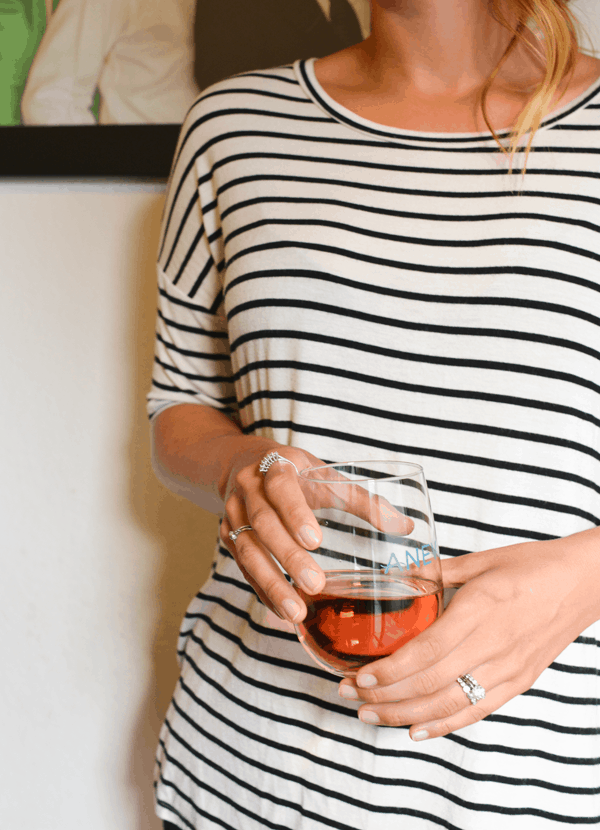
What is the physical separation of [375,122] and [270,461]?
0.39 meters

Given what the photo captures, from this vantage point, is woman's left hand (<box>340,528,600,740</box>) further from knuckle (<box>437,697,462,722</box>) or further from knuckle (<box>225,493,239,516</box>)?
knuckle (<box>225,493,239,516</box>)

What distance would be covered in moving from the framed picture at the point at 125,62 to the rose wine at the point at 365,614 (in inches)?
28.7

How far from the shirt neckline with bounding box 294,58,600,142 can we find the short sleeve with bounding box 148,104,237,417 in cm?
12

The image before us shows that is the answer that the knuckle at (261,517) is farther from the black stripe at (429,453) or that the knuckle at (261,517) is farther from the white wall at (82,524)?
the white wall at (82,524)

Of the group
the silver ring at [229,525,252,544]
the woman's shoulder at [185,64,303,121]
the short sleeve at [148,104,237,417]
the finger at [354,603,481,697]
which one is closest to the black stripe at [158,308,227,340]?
the short sleeve at [148,104,237,417]

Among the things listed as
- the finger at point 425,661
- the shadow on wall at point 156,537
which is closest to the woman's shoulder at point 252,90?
the shadow on wall at point 156,537

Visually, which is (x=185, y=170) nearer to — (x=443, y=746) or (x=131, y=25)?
(x=131, y=25)

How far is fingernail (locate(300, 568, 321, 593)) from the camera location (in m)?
0.37

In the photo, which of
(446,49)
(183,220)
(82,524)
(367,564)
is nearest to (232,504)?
(367,564)

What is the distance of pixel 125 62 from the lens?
36.0 inches

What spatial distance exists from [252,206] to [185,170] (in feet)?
0.38

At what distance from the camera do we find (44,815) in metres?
1.02

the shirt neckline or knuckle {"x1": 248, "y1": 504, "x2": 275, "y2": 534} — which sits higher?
the shirt neckline

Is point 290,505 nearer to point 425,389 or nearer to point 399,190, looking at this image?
point 425,389
